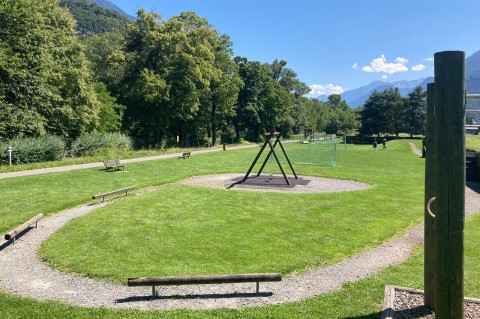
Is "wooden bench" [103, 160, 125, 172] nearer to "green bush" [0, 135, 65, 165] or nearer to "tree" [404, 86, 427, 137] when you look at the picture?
"green bush" [0, 135, 65, 165]

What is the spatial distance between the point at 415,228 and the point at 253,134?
63.3 metres

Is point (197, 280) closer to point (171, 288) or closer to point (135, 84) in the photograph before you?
point (171, 288)

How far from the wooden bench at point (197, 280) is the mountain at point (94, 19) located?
125 m

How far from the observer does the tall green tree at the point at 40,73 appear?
26.7m

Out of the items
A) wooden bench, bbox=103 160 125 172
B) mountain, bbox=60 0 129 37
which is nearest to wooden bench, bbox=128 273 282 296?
wooden bench, bbox=103 160 125 172

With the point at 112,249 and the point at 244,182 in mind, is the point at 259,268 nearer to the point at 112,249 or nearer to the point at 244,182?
the point at 112,249

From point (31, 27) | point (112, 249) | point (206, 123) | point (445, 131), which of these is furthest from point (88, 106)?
point (445, 131)

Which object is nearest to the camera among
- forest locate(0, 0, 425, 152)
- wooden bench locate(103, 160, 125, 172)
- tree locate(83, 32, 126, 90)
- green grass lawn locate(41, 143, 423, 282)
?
green grass lawn locate(41, 143, 423, 282)

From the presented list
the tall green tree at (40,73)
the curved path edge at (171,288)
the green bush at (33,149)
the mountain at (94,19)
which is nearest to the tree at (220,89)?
the tall green tree at (40,73)

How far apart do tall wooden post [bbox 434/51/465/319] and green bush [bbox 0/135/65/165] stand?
2752cm

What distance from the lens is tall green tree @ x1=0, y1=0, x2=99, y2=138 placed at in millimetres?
26656

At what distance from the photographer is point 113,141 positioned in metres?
36.9

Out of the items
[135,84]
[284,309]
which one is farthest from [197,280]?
[135,84]

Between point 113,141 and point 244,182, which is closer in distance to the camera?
point 244,182
